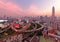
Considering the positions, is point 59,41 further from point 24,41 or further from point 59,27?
point 24,41

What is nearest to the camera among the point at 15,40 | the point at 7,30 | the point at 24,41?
the point at 15,40

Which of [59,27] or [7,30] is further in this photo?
[7,30]

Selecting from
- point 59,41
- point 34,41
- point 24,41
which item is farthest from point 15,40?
point 59,41

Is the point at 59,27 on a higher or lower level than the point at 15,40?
higher

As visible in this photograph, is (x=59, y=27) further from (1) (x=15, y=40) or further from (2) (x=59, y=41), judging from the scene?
(2) (x=59, y=41)

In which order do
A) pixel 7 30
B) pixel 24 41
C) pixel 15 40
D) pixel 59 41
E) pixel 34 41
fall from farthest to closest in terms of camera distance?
pixel 7 30 → pixel 24 41 → pixel 15 40 → pixel 34 41 → pixel 59 41

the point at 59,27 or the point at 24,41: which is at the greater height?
the point at 59,27

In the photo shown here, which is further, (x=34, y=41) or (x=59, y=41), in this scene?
(x=34, y=41)

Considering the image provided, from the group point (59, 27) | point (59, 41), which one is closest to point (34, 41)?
point (59, 41)

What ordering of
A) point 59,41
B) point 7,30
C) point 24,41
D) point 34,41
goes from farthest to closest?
point 7,30 < point 24,41 < point 34,41 < point 59,41
